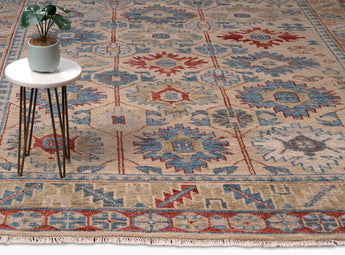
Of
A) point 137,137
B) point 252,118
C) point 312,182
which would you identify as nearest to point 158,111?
point 137,137

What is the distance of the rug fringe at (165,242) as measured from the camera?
2.52m

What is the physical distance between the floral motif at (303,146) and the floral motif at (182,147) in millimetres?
263

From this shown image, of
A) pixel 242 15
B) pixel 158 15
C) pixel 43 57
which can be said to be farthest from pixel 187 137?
pixel 242 15

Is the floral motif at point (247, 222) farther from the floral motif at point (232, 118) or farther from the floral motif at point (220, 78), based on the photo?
the floral motif at point (220, 78)

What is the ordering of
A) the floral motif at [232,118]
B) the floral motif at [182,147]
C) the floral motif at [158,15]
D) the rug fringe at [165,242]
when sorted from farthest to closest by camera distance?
1. the floral motif at [158,15]
2. the floral motif at [232,118]
3. the floral motif at [182,147]
4. the rug fringe at [165,242]

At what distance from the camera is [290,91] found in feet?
13.5

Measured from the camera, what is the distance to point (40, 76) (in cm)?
→ 270

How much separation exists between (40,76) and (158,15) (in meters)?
3.10

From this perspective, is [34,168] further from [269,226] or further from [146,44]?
[146,44]

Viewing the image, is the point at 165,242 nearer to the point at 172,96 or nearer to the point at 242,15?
the point at 172,96

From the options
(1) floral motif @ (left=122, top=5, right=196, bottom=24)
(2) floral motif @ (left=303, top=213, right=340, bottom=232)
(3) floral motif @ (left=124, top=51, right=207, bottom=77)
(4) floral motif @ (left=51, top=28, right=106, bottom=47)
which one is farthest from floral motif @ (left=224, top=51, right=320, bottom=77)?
(2) floral motif @ (left=303, top=213, right=340, bottom=232)

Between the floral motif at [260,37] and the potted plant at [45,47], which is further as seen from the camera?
the floral motif at [260,37]

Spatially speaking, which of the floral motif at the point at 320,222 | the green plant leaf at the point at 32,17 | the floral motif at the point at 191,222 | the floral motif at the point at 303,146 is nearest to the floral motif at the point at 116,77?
the floral motif at the point at 303,146

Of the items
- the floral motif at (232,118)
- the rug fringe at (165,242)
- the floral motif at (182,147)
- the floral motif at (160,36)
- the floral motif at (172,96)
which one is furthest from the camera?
the floral motif at (160,36)
